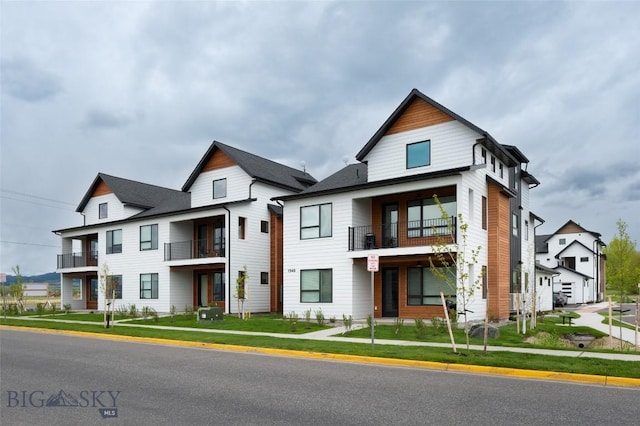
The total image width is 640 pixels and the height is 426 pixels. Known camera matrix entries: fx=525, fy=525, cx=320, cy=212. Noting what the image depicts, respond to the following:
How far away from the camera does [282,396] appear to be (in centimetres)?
883

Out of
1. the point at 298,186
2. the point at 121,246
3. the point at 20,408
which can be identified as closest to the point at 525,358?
the point at 20,408

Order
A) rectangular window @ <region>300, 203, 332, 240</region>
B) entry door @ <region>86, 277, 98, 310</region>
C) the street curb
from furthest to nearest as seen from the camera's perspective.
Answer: entry door @ <region>86, 277, 98, 310</region> < rectangular window @ <region>300, 203, 332, 240</region> < the street curb

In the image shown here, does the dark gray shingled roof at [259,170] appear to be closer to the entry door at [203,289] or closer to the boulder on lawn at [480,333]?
the entry door at [203,289]

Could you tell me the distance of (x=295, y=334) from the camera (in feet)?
64.5

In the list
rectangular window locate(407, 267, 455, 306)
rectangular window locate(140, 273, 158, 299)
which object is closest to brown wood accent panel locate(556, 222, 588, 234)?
rectangular window locate(407, 267, 455, 306)

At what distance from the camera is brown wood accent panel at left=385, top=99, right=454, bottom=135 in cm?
2434

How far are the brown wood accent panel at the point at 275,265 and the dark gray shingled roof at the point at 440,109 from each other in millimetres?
8811

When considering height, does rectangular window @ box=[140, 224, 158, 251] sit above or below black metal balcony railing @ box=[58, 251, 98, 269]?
above

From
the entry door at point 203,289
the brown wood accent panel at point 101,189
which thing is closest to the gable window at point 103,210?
the brown wood accent panel at point 101,189

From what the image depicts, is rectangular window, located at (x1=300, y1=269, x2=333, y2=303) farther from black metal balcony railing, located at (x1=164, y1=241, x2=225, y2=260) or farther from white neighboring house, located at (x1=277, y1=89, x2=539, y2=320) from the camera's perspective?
black metal balcony railing, located at (x1=164, y1=241, x2=225, y2=260)

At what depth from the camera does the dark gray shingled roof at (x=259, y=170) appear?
32594 millimetres

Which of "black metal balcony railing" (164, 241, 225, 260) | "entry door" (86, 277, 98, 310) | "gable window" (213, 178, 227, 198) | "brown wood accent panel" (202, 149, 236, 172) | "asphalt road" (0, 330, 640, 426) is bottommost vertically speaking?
"entry door" (86, 277, 98, 310)

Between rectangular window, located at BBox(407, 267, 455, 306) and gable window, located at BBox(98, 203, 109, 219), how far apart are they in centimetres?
2597

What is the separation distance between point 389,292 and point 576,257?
48.6 meters
